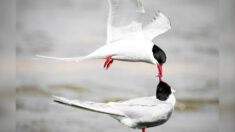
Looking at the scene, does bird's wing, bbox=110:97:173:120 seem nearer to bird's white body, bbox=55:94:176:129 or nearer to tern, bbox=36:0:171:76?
bird's white body, bbox=55:94:176:129

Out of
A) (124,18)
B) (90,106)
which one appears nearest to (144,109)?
(90,106)

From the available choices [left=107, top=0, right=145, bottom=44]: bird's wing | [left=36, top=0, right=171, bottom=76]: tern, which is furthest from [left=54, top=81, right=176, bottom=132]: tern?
[left=107, top=0, right=145, bottom=44]: bird's wing

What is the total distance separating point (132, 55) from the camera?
1.28 metres

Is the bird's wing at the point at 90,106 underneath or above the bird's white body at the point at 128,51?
underneath

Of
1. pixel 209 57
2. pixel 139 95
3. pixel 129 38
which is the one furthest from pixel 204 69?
pixel 129 38

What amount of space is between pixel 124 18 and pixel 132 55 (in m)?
0.16

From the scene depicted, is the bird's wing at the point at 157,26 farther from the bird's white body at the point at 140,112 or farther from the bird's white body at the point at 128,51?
the bird's white body at the point at 140,112

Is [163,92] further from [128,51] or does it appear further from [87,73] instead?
[87,73]

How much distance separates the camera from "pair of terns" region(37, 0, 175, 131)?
123 centimetres

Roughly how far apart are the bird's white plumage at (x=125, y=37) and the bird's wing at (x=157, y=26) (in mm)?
57

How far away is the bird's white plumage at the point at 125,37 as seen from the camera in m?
1.25

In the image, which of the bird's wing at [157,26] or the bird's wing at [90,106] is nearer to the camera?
the bird's wing at [90,106]

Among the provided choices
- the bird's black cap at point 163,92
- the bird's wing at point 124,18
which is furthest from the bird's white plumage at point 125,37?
the bird's black cap at point 163,92

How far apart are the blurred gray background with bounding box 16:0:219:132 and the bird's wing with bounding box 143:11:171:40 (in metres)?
0.08
